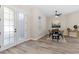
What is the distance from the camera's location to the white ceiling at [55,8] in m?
3.73

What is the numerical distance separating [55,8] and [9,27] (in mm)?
1987

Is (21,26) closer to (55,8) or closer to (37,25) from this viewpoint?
(37,25)

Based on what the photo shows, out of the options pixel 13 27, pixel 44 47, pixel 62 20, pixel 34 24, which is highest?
pixel 62 20

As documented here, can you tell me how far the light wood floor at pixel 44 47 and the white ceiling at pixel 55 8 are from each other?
3.34 ft

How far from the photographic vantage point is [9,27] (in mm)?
4410

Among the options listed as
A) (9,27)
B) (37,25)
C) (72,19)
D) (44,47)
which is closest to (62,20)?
(72,19)

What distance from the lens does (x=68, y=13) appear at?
4.04 metres

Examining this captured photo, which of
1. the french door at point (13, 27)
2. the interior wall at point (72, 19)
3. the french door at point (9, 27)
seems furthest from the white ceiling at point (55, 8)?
the french door at point (9, 27)

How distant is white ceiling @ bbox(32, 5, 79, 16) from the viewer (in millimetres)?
3731

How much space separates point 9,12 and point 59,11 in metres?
2.01

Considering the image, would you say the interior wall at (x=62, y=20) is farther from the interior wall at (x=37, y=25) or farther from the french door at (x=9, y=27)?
the french door at (x=9, y=27)

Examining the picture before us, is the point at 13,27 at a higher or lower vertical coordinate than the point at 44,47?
higher
